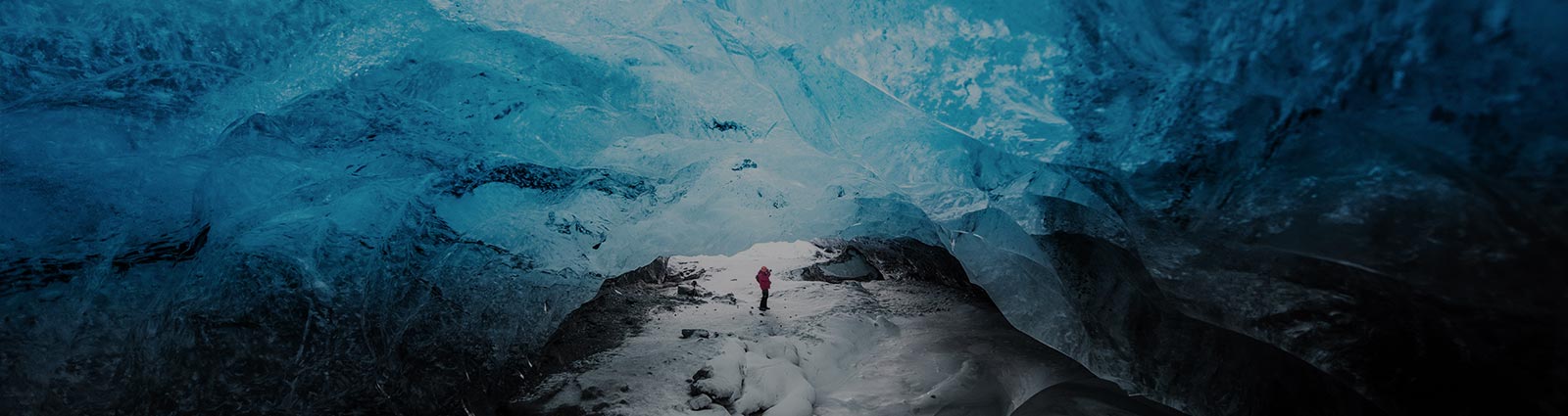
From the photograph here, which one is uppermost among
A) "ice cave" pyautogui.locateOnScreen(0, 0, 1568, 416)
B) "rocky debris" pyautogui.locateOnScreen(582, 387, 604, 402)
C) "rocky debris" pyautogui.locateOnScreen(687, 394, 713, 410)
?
"ice cave" pyautogui.locateOnScreen(0, 0, 1568, 416)

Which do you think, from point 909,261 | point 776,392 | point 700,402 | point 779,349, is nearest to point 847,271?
point 909,261

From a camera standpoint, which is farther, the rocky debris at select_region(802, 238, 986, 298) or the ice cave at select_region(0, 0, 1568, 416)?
the rocky debris at select_region(802, 238, 986, 298)

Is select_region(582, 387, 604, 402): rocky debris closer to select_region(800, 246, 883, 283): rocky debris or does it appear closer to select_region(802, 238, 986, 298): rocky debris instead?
select_region(802, 238, 986, 298): rocky debris

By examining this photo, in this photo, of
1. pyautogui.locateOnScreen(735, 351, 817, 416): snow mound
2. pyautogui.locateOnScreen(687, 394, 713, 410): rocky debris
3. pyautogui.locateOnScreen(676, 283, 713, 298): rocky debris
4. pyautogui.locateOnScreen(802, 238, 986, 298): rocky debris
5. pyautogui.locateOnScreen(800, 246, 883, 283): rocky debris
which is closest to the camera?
pyautogui.locateOnScreen(735, 351, 817, 416): snow mound

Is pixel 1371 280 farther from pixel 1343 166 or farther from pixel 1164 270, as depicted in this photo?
pixel 1164 270

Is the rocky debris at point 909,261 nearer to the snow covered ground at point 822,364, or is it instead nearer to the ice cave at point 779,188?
the snow covered ground at point 822,364

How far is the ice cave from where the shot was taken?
1.92 meters

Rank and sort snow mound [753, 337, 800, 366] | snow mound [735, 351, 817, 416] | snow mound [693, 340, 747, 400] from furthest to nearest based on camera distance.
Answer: snow mound [753, 337, 800, 366] → snow mound [693, 340, 747, 400] → snow mound [735, 351, 817, 416]

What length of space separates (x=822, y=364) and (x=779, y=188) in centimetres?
221

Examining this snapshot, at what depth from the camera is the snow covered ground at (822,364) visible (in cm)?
581

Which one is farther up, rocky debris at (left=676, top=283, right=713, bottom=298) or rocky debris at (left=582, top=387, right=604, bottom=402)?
rocky debris at (left=582, top=387, right=604, bottom=402)

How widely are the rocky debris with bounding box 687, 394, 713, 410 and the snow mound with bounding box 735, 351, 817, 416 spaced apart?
29 centimetres

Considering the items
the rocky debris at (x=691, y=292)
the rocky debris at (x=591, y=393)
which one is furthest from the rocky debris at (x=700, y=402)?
the rocky debris at (x=691, y=292)

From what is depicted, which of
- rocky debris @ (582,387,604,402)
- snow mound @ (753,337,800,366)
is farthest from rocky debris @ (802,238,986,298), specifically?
rocky debris @ (582,387,604,402)
